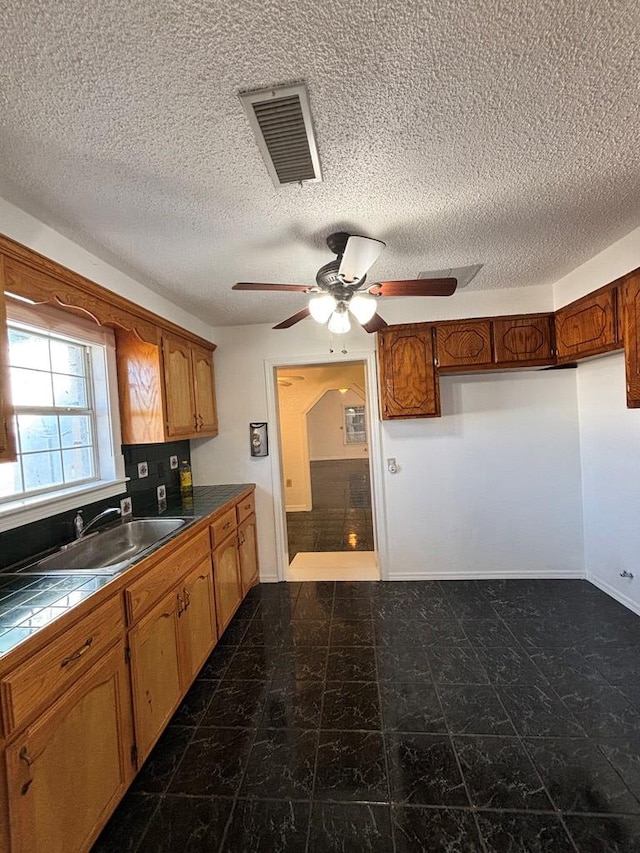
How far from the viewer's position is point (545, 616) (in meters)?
2.63

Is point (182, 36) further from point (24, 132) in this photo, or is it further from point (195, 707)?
point (195, 707)

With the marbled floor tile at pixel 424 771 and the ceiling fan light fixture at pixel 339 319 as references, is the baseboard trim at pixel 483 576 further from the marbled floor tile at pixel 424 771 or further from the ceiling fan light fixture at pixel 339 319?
the ceiling fan light fixture at pixel 339 319

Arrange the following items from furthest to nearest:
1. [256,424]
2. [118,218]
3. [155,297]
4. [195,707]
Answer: [256,424] → [155,297] → [195,707] → [118,218]

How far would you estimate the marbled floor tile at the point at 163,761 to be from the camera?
1550mm

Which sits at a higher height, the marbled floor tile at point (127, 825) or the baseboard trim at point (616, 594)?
the baseboard trim at point (616, 594)

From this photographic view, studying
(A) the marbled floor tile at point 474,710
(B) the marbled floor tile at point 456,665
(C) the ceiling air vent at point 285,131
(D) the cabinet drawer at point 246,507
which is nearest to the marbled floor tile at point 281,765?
(A) the marbled floor tile at point 474,710

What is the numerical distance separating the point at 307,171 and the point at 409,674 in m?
2.56

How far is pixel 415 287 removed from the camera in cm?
→ 183

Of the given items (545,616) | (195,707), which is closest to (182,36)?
(195,707)

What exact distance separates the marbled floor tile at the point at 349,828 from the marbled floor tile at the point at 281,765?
11cm

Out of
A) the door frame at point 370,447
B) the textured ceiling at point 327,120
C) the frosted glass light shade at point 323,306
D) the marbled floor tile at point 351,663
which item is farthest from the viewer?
the door frame at point 370,447

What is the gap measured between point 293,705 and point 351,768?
0.46m

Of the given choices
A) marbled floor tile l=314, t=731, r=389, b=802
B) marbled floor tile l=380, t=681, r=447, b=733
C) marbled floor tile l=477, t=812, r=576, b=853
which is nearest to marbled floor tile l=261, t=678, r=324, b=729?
marbled floor tile l=314, t=731, r=389, b=802

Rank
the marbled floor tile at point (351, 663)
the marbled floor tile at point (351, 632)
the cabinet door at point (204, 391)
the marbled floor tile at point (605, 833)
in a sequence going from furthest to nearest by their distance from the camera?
the cabinet door at point (204, 391), the marbled floor tile at point (351, 632), the marbled floor tile at point (351, 663), the marbled floor tile at point (605, 833)
